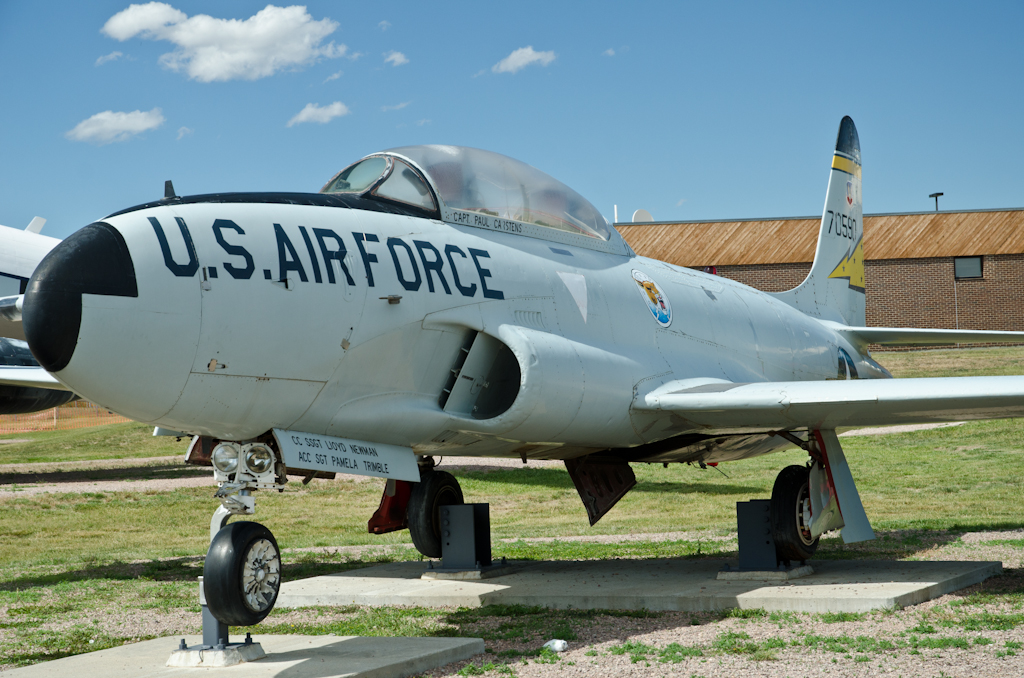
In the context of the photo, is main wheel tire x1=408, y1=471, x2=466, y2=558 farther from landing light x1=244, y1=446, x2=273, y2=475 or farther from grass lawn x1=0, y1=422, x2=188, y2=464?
grass lawn x1=0, y1=422, x2=188, y2=464

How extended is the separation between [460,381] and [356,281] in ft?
3.96

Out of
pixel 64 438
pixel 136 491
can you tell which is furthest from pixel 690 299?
pixel 64 438

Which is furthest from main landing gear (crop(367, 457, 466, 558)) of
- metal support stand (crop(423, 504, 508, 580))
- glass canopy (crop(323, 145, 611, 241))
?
glass canopy (crop(323, 145, 611, 241))

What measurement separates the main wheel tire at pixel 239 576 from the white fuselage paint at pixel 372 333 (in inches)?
27.5

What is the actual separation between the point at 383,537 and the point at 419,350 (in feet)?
31.5

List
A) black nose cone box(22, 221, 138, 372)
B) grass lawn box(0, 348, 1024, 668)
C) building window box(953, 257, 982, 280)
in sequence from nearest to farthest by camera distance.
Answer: black nose cone box(22, 221, 138, 372) → grass lawn box(0, 348, 1024, 668) → building window box(953, 257, 982, 280)

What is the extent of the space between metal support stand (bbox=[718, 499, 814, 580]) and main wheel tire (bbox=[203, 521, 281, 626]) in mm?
4754

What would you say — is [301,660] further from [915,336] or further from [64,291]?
[915,336]

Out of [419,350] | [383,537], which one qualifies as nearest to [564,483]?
[383,537]

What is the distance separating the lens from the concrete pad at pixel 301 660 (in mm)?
5324

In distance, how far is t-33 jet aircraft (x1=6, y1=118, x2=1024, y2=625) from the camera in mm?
5133

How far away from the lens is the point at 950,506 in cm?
1703

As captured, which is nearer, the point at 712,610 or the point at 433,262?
the point at 433,262

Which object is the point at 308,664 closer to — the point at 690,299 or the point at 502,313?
the point at 502,313
